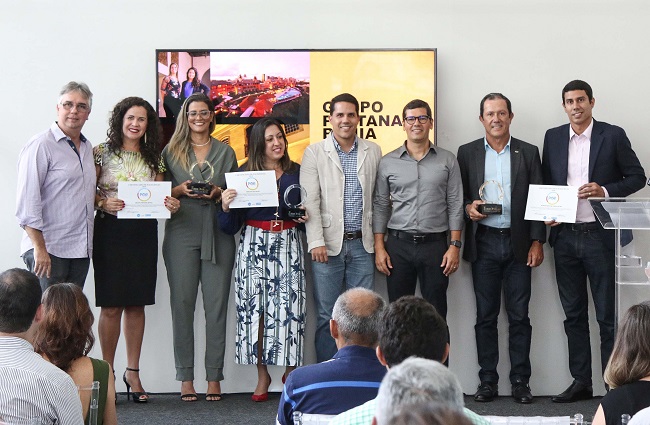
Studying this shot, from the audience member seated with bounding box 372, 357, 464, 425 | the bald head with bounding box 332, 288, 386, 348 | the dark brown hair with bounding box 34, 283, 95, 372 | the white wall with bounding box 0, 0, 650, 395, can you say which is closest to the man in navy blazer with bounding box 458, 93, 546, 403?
the white wall with bounding box 0, 0, 650, 395

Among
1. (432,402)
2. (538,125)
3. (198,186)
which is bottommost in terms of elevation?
(432,402)

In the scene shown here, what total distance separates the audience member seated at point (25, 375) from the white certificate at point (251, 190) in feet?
9.01

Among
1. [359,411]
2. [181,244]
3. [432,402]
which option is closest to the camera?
[432,402]

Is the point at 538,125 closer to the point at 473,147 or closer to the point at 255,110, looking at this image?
the point at 473,147

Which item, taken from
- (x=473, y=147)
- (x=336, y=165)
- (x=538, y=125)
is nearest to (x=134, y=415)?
(x=336, y=165)

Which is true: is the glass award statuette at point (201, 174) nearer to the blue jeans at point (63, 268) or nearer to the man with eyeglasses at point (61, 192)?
the man with eyeglasses at point (61, 192)

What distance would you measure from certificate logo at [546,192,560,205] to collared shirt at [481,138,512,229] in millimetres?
272

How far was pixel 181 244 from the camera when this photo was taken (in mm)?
5766

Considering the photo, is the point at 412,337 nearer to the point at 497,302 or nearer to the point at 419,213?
the point at 419,213

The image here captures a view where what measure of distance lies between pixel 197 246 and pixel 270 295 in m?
0.57

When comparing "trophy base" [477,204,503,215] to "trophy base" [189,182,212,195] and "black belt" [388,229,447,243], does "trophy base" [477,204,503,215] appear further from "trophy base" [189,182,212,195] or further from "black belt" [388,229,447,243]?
"trophy base" [189,182,212,195]

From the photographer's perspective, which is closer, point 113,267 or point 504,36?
point 113,267

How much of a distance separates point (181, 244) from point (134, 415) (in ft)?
3.60

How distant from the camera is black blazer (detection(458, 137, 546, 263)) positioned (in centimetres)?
574
